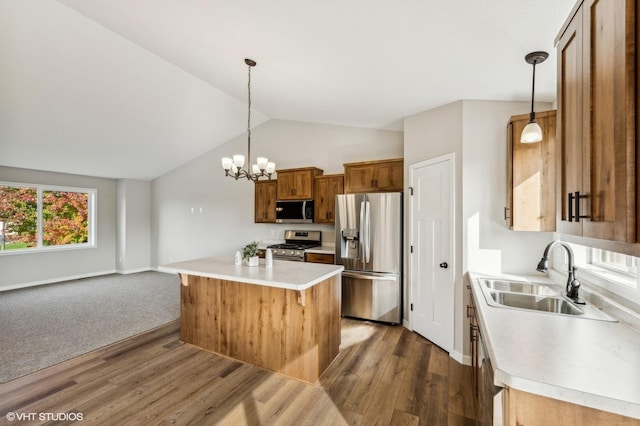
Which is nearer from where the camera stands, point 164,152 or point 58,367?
point 58,367

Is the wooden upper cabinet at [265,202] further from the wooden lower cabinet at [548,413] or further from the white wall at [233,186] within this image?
the wooden lower cabinet at [548,413]

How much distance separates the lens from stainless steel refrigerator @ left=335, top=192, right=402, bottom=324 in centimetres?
382

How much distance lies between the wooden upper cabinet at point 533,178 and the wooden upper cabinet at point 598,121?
1.07 meters

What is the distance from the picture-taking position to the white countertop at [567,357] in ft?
3.07

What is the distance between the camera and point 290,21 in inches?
84.5

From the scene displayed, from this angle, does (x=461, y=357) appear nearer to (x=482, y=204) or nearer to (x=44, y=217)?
(x=482, y=204)

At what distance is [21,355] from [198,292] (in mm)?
1917

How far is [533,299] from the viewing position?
2.12 m

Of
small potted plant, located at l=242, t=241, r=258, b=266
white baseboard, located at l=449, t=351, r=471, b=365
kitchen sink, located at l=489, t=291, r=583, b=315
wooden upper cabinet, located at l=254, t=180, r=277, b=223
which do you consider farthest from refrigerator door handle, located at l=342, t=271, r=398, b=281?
wooden upper cabinet, located at l=254, t=180, r=277, b=223

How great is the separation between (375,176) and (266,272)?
2343 millimetres

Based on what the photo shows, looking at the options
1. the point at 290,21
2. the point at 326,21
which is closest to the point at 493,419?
the point at 326,21

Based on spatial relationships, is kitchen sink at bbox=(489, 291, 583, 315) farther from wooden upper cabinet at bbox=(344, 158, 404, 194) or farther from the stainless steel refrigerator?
wooden upper cabinet at bbox=(344, 158, 404, 194)

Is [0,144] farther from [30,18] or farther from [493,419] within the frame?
[493,419]

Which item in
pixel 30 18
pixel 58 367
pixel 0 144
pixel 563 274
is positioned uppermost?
pixel 30 18
